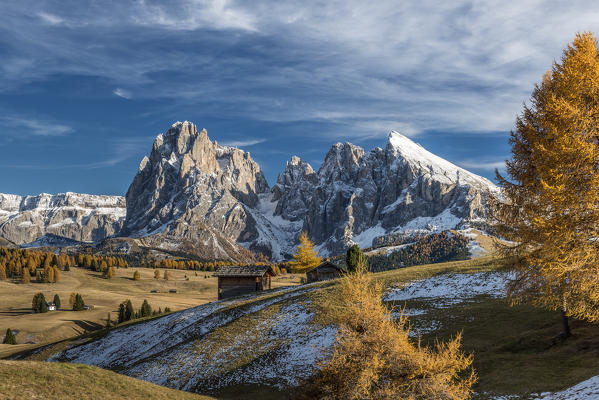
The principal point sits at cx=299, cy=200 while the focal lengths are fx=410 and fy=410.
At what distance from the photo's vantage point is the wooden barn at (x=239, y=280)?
79.8 m

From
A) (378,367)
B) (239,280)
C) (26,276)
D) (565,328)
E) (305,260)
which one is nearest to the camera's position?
(378,367)

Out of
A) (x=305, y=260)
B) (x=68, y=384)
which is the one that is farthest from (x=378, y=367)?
(x=305, y=260)

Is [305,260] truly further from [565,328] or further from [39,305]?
[39,305]

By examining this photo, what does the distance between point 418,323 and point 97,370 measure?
26.8 metres

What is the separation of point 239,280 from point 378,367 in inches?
2597

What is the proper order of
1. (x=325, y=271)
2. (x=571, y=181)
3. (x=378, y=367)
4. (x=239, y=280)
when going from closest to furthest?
(x=378, y=367)
(x=571, y=181)
(x=239, y=280)
(x=325, y=271)

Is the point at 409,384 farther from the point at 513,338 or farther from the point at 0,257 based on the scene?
the point at 0,257

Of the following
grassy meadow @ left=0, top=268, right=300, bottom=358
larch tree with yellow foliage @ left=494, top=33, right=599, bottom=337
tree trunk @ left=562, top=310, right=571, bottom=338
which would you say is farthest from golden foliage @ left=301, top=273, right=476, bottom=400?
grassy meadow @ left=0, top=268, right=300, bottom=358

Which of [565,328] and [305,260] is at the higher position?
[305,260]

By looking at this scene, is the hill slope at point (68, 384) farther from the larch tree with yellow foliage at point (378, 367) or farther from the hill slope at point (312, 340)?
the larch tree with yellow foliage at point (378, 367)

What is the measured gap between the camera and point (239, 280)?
8056cm

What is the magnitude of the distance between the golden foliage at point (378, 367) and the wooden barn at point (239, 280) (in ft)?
206

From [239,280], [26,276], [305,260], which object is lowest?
[26,276]

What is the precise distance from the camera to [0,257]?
652 ft
